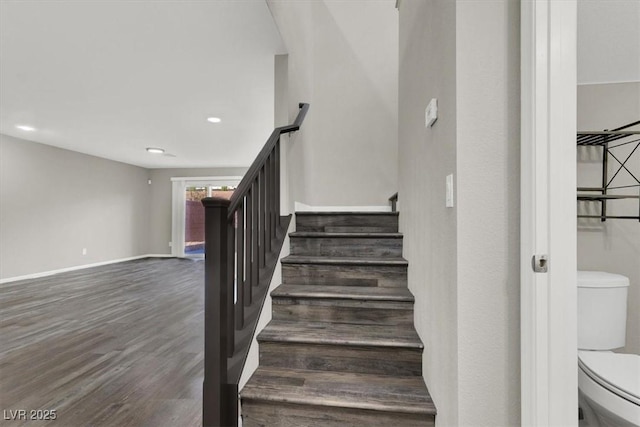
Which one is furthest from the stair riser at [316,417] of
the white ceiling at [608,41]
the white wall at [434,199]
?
the white ceiling at [608,41]

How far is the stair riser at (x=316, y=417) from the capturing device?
136cm

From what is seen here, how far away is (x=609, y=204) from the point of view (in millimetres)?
1994

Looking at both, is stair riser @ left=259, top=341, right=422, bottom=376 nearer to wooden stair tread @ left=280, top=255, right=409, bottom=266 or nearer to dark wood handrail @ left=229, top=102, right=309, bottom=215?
wooden stair tread @ left=280, top=255, right=409, bottom=266

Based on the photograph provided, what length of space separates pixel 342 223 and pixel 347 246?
410 mm

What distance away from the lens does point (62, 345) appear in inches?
98.9

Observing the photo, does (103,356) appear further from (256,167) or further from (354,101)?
(354,101)

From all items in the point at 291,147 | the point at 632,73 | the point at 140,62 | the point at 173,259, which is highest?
the point at 140,62

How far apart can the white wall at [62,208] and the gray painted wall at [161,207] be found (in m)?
0.25

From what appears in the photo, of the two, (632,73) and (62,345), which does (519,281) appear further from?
(62,345)

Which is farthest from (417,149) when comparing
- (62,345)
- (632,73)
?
(62,345)

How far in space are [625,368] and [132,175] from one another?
8.92m

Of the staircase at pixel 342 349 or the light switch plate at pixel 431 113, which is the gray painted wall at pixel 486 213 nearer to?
the light switch plate at pixel 431 113

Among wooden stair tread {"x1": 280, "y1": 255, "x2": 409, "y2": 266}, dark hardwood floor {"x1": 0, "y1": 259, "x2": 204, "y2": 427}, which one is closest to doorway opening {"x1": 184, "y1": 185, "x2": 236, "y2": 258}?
dark hardwood floor {"x1": 0, "y1": 259, "x2": 204, "y2": 427}

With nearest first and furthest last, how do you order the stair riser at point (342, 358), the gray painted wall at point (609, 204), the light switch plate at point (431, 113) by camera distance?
the light switch plate at point (431, 113)
the stair riser at point (342, 358)
the gray painted wall at point (609, 204)
